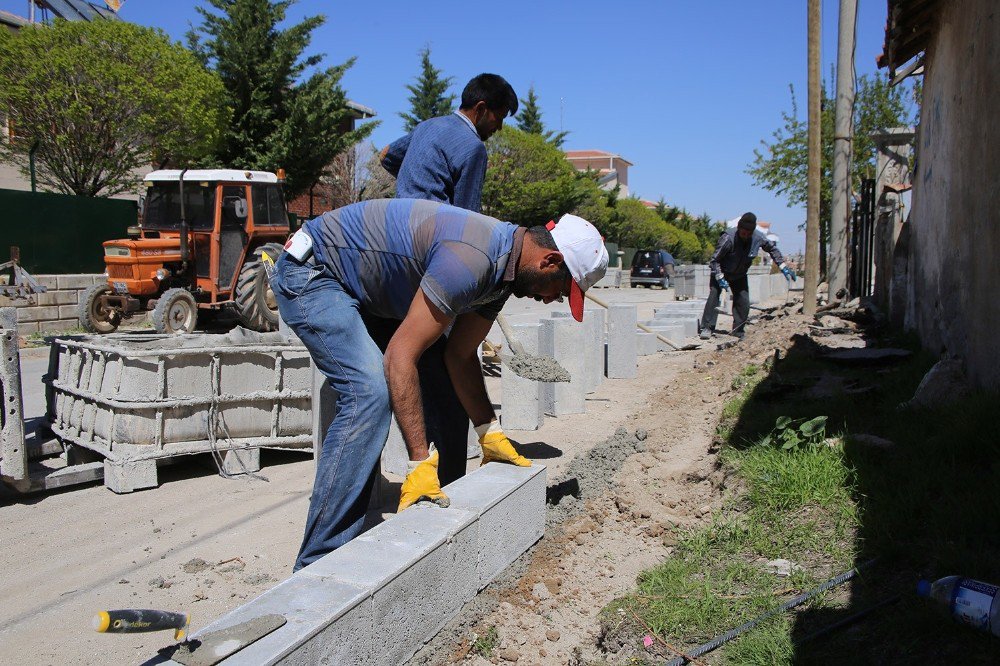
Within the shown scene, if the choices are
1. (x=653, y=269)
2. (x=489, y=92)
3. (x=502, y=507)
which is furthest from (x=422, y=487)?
(x=653, y=269)

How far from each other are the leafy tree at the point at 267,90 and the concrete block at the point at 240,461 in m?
18.6

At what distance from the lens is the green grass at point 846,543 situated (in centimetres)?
253

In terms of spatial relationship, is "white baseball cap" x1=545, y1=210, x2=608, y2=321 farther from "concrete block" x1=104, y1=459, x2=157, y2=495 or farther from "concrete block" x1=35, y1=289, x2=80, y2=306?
"concrete block" x1=35, y1=289, x2=80, y2=306

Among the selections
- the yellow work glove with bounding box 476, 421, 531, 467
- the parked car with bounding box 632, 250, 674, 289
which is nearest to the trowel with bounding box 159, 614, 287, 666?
the yellow work glove with bounding box 476, 421, 531, 467

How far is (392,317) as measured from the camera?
132 inches

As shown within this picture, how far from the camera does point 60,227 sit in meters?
15.0

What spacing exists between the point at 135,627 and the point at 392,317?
173 cm

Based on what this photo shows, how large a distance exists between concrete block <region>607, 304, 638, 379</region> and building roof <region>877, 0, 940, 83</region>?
145 inches

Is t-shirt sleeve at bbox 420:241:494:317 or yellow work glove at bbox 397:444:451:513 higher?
t-shirt sleeve at bbox 420:241:494:317

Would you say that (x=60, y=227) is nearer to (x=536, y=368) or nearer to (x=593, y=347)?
(x=593, y=347)

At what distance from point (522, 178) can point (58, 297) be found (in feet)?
72.1

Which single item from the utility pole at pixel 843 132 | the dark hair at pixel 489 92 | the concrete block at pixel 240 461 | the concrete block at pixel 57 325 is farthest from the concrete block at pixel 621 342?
the concrete block at pixel 57 325

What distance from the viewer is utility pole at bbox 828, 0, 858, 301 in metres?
12.8

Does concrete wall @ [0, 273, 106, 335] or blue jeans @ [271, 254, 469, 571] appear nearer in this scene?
blue jeans @ [271, 254, 469, 571]
